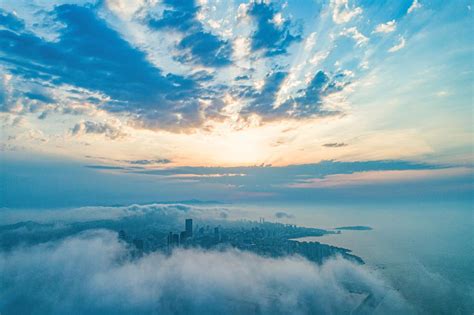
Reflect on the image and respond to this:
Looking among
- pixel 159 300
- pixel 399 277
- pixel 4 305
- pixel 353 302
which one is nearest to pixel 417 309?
pixel 353 302

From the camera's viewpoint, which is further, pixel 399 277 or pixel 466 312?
pixel 399 277

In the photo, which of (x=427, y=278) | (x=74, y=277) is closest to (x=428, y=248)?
(x=427, y=278)

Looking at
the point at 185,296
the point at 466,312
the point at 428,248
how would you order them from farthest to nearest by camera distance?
the point at 428,248
the point at 185,296
the point at 466,312

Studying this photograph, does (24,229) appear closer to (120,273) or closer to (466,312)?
(120,273)

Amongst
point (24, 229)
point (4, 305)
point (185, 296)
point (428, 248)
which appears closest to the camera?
point (4, 305)

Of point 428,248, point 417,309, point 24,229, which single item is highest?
point 24,229

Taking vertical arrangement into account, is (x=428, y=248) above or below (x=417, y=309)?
below

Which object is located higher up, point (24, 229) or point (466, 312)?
point (24, 229)

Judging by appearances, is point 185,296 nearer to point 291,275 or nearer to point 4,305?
point 291,275

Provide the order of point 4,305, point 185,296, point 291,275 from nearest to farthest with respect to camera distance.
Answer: point 4,305
point 185,296
point 291,275
